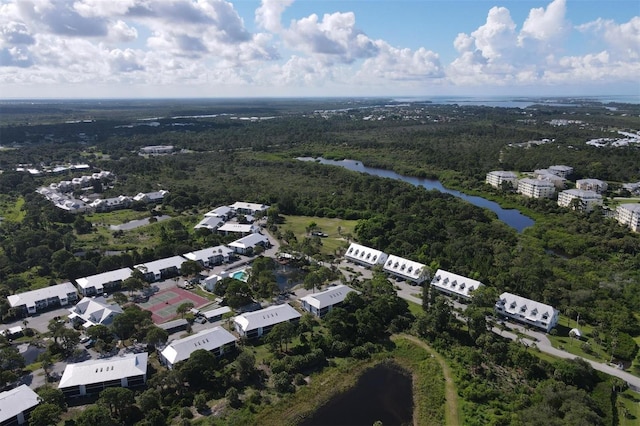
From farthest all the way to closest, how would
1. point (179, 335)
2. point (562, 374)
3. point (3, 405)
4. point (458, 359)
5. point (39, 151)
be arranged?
1. point (39, 151)
2. point (179, 335)
3. point (458, 359)
4. point (562, 374)
5. point (3, 405)

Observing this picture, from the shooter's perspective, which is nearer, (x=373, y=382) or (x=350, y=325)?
(x=373, y=382)

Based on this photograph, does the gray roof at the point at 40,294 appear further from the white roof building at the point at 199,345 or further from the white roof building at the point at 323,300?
the white roof building at the point at 323,300

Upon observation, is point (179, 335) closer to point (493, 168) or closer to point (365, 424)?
point (365, 424)

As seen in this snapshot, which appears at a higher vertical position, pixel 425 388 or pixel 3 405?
pixel 3 405

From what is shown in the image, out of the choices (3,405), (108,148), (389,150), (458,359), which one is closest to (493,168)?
(389,150)

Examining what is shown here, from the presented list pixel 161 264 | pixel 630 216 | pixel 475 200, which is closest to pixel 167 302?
pixel 161 264

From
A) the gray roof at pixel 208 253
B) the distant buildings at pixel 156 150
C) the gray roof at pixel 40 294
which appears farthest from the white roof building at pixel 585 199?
the distant buildings at pixel 156 150
